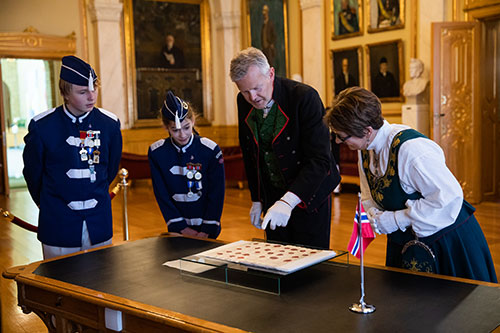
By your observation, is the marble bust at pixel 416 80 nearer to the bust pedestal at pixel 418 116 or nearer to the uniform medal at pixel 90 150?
the bust pedestal at pixel 418 116

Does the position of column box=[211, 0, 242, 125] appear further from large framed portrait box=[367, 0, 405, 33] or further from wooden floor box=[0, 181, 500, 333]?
large framed portrait box=[367, 0, 405, 33]

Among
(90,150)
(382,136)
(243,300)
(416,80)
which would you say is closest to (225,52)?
(416,80)

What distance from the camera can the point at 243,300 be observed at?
80.5 inches

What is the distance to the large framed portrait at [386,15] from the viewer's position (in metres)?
9.96

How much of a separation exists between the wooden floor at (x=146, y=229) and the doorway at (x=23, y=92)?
298 cm

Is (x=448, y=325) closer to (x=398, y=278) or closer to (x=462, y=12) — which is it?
(x=398, y=278)

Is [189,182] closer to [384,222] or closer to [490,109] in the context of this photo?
[384,222]

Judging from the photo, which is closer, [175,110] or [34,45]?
[175,110]

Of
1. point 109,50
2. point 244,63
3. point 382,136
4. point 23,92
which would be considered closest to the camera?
point 382,136

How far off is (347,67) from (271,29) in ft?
8.48

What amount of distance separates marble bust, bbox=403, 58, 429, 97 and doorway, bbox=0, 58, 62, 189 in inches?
329

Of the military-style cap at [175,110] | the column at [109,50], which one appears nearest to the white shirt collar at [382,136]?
the military-style cap at [175,110]

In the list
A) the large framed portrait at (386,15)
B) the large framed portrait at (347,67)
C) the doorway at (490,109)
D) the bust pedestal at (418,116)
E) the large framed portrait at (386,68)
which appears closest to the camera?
the doorway at (490,109)

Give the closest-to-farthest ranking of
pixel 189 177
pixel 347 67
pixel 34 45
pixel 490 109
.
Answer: pixel 189 177, pixel 490 109, pixel 347 67, pixel 34 45
